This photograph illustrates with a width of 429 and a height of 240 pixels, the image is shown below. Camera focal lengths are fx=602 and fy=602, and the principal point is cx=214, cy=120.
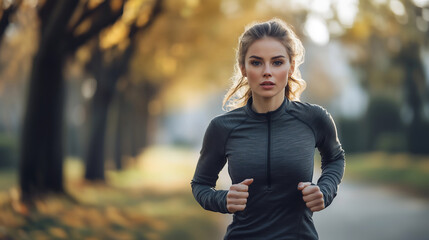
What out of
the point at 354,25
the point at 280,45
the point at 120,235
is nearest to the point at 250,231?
the point at 280,45

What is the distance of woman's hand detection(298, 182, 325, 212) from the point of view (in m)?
3.00

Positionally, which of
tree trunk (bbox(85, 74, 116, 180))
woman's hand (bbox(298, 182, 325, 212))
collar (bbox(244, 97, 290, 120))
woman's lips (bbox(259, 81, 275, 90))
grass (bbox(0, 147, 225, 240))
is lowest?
woman's hand (bbox(298, 182, 325, 212))

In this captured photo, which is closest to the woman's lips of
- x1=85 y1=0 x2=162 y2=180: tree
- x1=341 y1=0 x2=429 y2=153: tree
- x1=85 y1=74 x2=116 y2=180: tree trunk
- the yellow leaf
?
the yellow leaf

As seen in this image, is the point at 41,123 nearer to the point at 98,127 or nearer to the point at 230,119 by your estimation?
the point at 98,127

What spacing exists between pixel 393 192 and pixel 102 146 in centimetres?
993

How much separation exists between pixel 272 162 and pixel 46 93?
920 centimetres

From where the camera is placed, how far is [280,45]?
10.8 feet

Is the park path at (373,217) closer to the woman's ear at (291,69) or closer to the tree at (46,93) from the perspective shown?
the tree at (46,93)

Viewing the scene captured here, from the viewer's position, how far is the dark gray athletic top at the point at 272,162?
3.14 metres

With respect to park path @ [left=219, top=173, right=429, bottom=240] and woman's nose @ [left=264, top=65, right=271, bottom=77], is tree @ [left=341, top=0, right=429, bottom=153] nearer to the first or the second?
park path @ [left=219, top=173, right=429, bottom=240]

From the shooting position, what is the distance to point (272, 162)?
317 centimetres

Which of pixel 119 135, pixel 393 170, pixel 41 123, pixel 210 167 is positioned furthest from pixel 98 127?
pixel 210 167

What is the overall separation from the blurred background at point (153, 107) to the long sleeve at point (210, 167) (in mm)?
6388

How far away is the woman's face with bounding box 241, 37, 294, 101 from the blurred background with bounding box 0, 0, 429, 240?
660 cm
